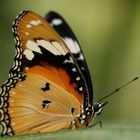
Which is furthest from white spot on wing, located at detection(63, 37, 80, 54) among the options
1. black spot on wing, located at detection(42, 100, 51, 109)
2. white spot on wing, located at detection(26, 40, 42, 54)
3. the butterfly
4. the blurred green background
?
the blurred green background

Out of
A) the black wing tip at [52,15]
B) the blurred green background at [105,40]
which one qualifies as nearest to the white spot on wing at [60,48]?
the black wing tip at [52,15]

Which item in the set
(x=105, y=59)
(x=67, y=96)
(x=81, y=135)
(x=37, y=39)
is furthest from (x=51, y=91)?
(x=81, y=135)

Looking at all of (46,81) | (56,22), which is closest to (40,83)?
(46,81)

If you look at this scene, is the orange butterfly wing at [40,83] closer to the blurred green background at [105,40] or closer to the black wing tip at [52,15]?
the black wing tip at [52,15]

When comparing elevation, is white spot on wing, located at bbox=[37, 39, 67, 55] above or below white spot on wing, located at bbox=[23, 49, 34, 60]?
above

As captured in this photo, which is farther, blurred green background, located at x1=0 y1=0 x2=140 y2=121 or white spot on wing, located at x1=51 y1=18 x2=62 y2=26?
blurred green background, located at x1=0 y1=0 x2=140 y2=121

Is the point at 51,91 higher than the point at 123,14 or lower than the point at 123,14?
lower

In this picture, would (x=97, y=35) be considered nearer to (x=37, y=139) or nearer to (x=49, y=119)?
(x=49, y=119)

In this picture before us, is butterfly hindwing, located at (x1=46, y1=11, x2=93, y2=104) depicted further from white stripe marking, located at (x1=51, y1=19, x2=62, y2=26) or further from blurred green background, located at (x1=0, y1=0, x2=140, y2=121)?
blurred green background, located at (x1=0, y1=0, x2=140, y2=121)
